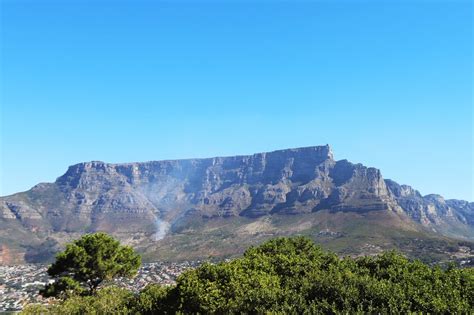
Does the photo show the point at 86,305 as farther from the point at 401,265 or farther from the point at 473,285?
the point at 473,285

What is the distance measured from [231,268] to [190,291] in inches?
167

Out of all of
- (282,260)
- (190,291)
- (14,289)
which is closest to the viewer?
(190,291)

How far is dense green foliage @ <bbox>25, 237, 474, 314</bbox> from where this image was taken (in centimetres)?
2811

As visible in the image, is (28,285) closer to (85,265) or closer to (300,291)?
(85,265)

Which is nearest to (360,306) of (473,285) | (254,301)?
(254,301)

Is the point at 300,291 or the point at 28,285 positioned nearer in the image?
the point at 300,291

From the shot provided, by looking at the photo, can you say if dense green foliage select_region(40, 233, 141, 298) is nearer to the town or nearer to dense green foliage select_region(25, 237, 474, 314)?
dense green foliage select_region(25, 237, 474, 314)

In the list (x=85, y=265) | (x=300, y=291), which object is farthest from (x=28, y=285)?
(x=300, y=291)

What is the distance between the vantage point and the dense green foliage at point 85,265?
165 feet

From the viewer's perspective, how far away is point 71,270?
52.6 metres

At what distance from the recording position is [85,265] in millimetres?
51906

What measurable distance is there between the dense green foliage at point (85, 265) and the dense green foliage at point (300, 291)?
33.9ft

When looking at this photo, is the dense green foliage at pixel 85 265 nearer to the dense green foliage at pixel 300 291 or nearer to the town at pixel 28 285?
the dense green foliage at pixel 300 291

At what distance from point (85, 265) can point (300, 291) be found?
1212 inches
